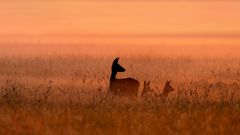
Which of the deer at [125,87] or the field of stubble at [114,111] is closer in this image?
the field of stubble at [114,111]

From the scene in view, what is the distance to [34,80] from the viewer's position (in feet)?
68.9

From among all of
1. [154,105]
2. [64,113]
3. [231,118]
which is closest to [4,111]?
[64,113]

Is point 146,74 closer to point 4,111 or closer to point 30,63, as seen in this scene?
point 30,63

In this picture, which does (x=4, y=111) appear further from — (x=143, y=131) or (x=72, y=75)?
(x=72, y=75)

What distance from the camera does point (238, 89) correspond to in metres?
18.4

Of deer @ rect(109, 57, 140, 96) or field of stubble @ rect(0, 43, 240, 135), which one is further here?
deer @ rect(109, 57, 140, 96)

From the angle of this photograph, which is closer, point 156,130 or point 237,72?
point 156,130

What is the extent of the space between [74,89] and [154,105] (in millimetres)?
4097

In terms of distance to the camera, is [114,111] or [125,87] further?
[125,87]

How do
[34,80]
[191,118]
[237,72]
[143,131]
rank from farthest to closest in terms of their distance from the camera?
[237,72] < [34,80] < [191,118] < [143,131]

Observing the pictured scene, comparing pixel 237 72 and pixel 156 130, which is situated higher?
pixel 237 72

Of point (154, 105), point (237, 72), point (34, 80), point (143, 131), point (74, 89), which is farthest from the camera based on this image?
point (237, 72)

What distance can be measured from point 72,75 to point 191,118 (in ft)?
32.3

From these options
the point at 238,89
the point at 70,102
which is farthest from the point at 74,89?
the point at 238,89
